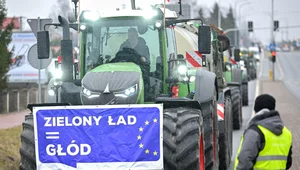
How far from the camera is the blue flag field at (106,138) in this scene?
10.1 meters

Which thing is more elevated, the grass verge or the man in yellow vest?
the man in yellow vest

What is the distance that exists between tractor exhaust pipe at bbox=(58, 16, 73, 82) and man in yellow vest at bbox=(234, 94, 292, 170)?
15.5 feet

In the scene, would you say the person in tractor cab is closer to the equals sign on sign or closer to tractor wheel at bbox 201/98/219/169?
→ tractor wheel at bbox 201/98/219/169

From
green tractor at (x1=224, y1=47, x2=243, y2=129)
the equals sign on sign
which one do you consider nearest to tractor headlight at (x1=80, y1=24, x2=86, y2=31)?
the equals sign on sign

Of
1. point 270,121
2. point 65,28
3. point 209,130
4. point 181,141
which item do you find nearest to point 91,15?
point 65,28

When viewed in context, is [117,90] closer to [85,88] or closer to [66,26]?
[85,88]

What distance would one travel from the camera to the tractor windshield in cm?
1152

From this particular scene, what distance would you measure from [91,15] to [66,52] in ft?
2.10

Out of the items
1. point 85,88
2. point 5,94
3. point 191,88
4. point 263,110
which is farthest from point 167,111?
point 5,94

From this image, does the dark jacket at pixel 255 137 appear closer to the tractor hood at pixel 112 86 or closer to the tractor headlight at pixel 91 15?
the tractor hood at pixel 112 86

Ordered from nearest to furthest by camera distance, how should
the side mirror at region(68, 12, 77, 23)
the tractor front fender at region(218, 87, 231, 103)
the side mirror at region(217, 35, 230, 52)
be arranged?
the side mirror at region(68, 12, 77, 23) → the tractor front fender at region(218, 87, 231, 103) → the side mirror at region(217, 35, 230, 52)

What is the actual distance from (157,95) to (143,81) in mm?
311

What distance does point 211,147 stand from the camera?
11.7 m

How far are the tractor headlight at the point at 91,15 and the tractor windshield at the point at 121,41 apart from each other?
0.35 ft
